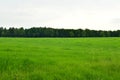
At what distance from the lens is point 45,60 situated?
1758cm

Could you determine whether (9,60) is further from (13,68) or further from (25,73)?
(25,73)

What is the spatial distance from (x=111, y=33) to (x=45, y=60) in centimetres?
8547

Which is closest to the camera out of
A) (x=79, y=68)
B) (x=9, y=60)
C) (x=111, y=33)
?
(x=79, y=68)

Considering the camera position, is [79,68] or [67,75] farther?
[79,68]

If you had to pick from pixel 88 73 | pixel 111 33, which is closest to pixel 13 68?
pixel 88 73

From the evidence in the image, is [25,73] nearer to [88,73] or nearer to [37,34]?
[88,73]

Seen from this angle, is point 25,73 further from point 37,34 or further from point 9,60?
point 37,34

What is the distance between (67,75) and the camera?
1368cm

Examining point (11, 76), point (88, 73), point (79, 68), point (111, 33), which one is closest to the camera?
point (11, 76)

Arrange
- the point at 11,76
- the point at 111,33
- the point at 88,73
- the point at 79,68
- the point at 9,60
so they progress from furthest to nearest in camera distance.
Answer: the point at 111,33 → the point at 9,60 → the point at 79,68 → the point at 88,73 → the point at 11,76

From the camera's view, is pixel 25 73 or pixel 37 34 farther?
pixel 37 34

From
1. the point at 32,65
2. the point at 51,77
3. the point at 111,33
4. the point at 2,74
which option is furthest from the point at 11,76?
the point at 111,33

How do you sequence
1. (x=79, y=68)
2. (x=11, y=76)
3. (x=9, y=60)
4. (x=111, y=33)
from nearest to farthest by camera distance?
(x=11, y=76) < (x=79, y=68) < (x=9, y=60) < (x=111, y=33)

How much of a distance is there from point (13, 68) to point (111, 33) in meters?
88.2
